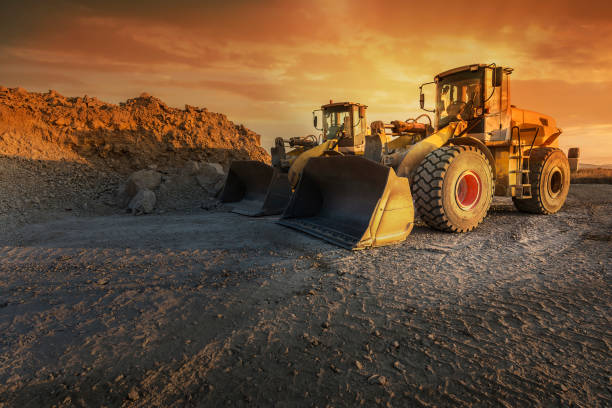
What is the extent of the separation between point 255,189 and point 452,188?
504 cm

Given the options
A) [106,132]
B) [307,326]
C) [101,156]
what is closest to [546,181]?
[307,326]

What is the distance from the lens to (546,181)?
7156 mm

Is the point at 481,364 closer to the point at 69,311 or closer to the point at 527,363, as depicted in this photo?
the point at 527,363

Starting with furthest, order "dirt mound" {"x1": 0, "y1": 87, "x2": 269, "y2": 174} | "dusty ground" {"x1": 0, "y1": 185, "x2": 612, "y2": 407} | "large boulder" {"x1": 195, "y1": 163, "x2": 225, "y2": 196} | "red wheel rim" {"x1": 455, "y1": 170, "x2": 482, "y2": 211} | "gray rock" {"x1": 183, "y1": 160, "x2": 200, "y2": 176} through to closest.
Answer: "gray rock" {"x1": 183, "y1": 160, "x2": 200, "y2": 176} < "dirt mound" {"x1": 0, "y1": 87, "x2": 269, "y2": 174} < "large boulder" {"x1": 195, "y1": 163, "x2": 225, "y2": 196} < "red wheel rim" {"x1": 455, "y1": 170, "x2": 482, "y2": 211} < "dusty ground" {"x1": 0, "y1": 185, "x2": 612, "y2": 407}

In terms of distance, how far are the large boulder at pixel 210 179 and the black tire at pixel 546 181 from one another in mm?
7701

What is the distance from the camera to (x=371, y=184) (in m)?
4.84

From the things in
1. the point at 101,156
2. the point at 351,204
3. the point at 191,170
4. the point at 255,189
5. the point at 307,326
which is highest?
the point at 101,156

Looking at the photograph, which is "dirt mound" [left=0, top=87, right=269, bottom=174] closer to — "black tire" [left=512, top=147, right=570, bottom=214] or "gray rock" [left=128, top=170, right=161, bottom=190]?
"gray rock" [left=128, top=170, right=161, bottom=190]

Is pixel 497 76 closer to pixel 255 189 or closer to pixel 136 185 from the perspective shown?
pixel 255 189

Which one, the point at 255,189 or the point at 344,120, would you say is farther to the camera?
the point at 344,120

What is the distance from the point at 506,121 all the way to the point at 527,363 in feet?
19.2

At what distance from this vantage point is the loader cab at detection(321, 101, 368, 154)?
1166 centimetres

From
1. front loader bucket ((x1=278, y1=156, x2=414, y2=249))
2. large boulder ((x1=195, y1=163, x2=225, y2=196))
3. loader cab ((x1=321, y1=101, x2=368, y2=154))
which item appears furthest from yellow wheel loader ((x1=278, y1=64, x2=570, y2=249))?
large boulder ((x1=195, y1=163, x2=225, y2=196))

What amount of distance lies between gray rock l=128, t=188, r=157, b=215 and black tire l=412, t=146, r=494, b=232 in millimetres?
6625
